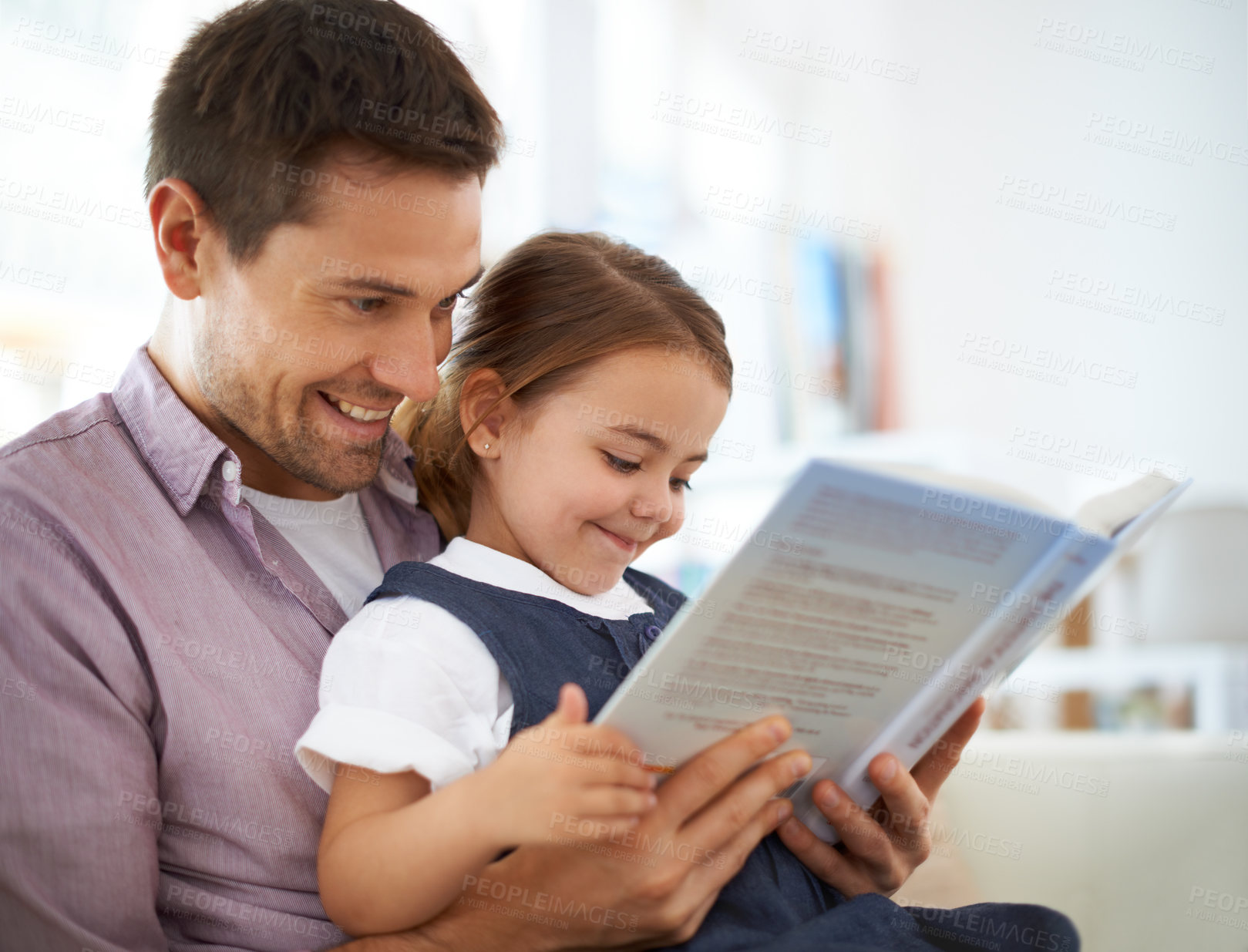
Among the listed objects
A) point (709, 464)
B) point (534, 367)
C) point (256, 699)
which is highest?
point (534, 367)

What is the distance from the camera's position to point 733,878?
999mm

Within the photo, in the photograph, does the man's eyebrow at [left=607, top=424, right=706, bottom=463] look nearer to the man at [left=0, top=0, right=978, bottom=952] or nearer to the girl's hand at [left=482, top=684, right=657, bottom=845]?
the man at [left=0, top=0, right=978, bottom=952]

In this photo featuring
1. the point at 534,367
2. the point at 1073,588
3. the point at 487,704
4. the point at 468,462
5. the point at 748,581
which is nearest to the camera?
the point at 748,581

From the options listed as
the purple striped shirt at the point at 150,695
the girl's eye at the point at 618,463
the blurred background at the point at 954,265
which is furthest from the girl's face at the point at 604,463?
the blurred background at the point at 954,265

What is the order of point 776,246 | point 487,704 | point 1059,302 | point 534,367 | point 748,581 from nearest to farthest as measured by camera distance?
point 748,581 → point 487,704 → point 534,367 → point 1059,302 → point 776,246

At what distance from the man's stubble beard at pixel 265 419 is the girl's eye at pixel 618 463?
30 cm

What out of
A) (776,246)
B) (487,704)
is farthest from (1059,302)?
(487,704)

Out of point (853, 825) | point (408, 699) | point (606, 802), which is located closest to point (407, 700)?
point (408, 699)

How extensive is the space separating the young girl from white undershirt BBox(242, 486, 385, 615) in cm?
14

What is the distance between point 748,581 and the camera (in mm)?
768

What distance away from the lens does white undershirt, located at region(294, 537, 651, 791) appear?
91cm

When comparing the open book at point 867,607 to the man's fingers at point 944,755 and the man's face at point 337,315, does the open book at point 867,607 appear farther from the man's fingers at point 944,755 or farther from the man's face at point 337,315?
the man's face at point 337,315

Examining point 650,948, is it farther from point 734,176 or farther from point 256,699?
point 734,176

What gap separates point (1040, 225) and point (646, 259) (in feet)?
4.72
